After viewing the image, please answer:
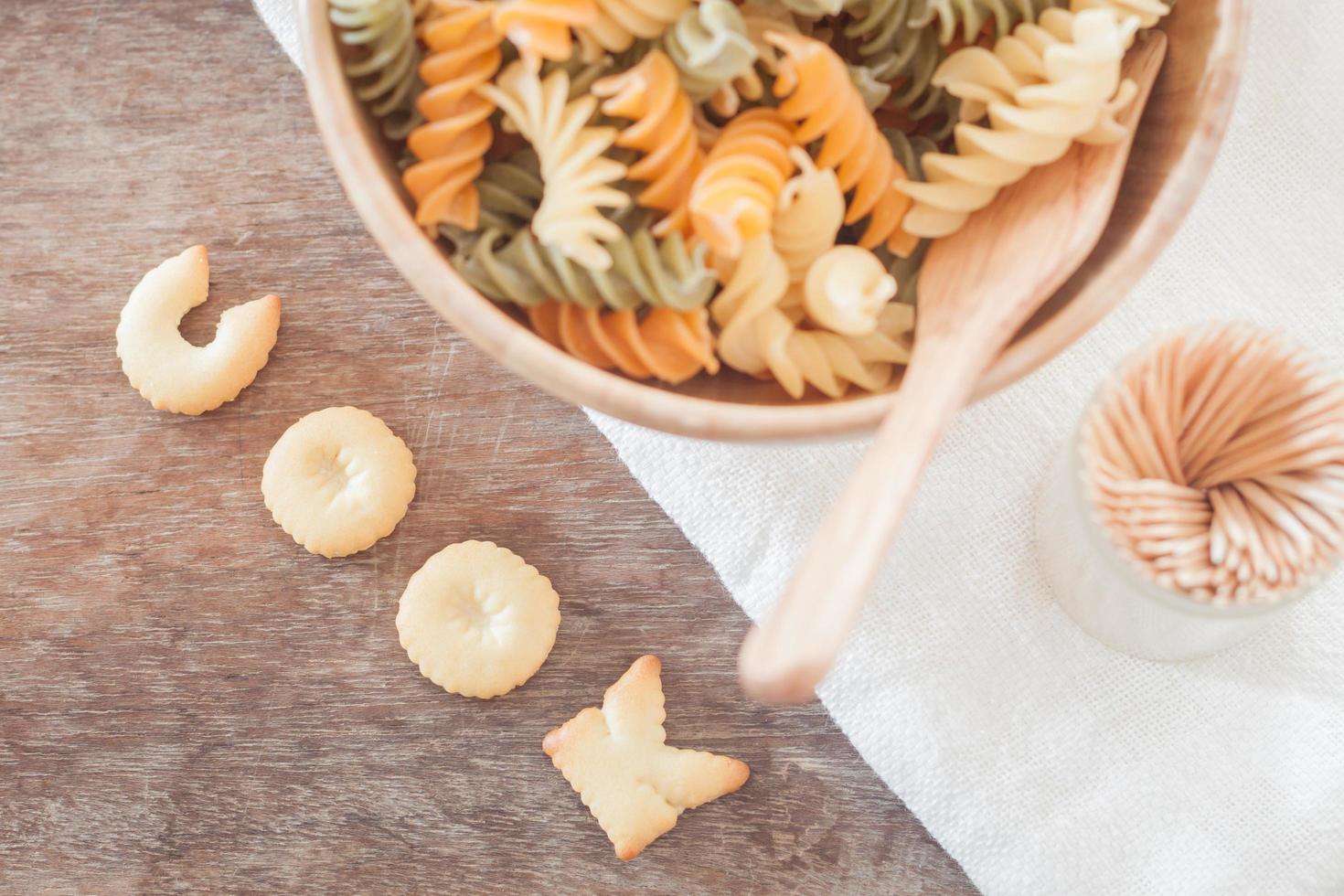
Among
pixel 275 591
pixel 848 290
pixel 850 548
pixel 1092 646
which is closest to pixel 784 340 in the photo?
pixel 848 290

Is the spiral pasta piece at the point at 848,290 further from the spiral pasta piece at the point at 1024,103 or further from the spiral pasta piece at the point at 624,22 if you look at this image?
the spiral pasta piece at the point at 624,22

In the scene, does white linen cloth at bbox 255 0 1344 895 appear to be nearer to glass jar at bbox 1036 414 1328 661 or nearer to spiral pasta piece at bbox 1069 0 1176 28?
glass jar at bbox 1036 414 1328 661

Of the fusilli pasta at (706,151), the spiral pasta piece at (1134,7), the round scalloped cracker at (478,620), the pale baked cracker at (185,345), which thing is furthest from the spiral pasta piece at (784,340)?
the pale baked cracker at (185,345)

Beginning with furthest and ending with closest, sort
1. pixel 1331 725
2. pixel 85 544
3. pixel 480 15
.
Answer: pixel 85 544 < pixel 1331 725 < pixel 480 15

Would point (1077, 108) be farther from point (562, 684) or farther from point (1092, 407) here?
point (562, 684)

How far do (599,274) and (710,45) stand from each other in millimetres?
144

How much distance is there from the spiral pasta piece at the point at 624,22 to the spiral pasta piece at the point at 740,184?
7cm

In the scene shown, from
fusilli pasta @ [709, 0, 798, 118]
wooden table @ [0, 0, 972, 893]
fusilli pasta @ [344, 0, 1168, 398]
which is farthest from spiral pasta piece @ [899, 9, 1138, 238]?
wooden table @ [0, 0, 972, 893]

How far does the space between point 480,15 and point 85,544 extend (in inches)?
23.8

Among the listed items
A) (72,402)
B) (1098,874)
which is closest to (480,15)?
(72,402)

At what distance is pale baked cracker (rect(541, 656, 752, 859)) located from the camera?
0.94 meters

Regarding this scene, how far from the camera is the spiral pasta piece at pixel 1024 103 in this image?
0.69 meters

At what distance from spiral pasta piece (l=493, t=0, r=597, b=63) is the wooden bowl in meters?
0.11

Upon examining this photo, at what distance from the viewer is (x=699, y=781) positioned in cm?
95
